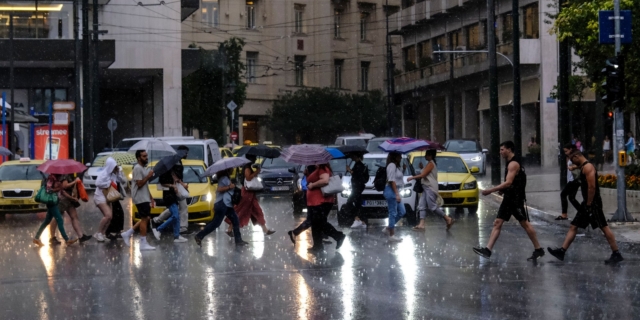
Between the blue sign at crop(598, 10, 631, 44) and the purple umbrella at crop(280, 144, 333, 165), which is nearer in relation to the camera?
the purple umbrella at crop(280, 144, 333, 165)

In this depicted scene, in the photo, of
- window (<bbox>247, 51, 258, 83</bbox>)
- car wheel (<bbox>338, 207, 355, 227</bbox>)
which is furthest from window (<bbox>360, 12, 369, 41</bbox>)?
car wheel (<bbox>338, 207, 355, 227</bbox>)

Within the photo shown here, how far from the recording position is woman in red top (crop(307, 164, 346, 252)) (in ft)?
54.5

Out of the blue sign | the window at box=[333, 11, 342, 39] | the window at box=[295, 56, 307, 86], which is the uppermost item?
the window at box=[333, 11, 342, 39]

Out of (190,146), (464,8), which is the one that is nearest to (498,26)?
(464,8)

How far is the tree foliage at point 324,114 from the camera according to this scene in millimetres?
74062

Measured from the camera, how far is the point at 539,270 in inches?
532

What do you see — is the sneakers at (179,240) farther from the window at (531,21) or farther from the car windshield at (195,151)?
the window at (531,21)

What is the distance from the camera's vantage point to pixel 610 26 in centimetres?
2067

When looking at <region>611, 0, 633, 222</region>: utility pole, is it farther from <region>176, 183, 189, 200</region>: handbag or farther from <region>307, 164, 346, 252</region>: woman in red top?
<region>176, 183, 189, 200</region>: handbag

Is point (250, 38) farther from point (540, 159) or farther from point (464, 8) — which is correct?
point (540, 159)

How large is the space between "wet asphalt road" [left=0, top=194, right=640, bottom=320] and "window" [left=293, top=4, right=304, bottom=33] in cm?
6007

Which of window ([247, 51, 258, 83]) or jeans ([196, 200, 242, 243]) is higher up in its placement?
window ([247, 51, 258, 83])

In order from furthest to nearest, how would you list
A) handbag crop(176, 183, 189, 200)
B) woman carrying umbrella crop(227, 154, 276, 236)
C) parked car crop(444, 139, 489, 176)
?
parked car crop(444, 139, 489, 176)
woman carrying umbrella crop(227, 154, 276, 236)
handbag crop(176, 183, 189, 200)

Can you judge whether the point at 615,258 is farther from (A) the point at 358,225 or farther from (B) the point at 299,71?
(B) the point at 299,71
